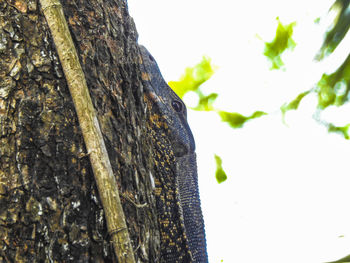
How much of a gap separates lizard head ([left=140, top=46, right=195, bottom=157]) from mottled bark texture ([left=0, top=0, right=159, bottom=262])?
1085mm

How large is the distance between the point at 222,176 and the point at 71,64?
3082 millimetres

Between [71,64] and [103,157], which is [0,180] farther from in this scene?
[71,64]

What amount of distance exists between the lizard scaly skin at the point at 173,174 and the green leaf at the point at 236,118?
0.74 m

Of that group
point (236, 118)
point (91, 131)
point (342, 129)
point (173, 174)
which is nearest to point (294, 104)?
point (342, 129)

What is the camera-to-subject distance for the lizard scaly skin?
2180mm

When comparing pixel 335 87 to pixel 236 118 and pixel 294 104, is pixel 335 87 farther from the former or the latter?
pixel 236 118

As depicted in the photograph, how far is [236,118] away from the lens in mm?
3854

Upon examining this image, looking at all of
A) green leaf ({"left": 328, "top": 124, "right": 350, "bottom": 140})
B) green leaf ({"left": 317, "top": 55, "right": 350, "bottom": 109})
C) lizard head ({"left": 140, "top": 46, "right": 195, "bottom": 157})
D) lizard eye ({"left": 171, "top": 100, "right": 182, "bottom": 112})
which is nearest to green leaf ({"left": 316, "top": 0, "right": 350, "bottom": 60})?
green leaf ({"left": 317, "top": 55, "right": 350, "bottom": 109})

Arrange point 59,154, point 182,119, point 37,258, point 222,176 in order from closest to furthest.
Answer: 1. point 37,258
2. point 59,154
3. point 182,119
4. point 222,176

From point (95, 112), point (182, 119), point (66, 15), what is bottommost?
point (95, 112)

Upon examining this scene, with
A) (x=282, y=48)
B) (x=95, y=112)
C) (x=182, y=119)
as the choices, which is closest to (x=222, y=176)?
(x=182, y=119)

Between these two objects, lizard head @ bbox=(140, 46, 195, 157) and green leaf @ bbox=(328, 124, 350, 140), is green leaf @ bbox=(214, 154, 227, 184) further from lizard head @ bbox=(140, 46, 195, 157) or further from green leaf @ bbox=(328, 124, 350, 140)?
green leaf @ bbox=(328, 124, 350, 140)

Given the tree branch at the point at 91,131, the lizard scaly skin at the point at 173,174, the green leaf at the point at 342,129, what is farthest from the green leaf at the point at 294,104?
the tree branch at the point at 91,131

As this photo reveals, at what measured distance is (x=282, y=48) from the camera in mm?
2479
